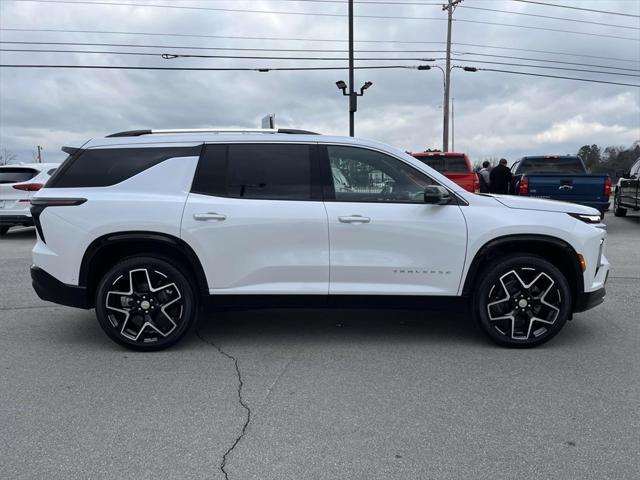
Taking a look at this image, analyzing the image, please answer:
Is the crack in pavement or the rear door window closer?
the crack in pavement

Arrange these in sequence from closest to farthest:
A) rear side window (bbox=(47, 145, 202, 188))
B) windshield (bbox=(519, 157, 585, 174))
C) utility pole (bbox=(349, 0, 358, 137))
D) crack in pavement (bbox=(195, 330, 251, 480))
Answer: crack in pavement (bbox=(195, 330, 251, 480)) → rear side window (bbox=(47, 145, 202, 188)) → windshield (bbox=(519, 157, 585, 174)) → utility pole (bbox=(349, 0, 358, 137))

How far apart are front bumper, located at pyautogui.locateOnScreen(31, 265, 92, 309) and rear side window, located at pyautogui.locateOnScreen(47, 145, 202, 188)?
2.56 ft

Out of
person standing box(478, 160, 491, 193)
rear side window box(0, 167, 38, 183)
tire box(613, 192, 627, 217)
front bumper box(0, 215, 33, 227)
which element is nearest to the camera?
front bumper box(0, 215, 33, 227)

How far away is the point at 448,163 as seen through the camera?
1295 centimetres

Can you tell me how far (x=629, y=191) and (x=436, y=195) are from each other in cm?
1435

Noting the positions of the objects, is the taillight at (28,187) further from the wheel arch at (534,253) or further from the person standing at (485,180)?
the person standing at (485,180)

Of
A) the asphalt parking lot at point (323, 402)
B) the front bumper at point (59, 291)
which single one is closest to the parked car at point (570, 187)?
the asphalt parking lot at point (323, 402)

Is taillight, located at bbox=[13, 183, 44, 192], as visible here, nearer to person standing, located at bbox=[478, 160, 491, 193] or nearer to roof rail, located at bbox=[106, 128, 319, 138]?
roof rail, located at bbox=[106, 128, 319, 138]

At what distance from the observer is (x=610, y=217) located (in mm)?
17719

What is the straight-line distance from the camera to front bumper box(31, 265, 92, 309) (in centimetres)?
445

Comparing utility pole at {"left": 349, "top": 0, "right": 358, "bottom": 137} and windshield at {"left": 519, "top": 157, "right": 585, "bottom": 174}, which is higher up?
utility pole at {"left": 349, "top": 0, "right": 358, "bottom": 137}

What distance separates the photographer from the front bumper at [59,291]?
4445 millimetres

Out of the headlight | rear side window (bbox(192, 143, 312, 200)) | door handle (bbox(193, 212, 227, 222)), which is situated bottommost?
the headlight

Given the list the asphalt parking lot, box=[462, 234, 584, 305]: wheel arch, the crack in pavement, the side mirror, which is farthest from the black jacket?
the crack in pavement
